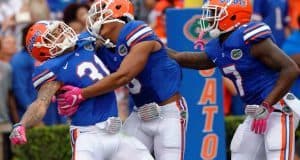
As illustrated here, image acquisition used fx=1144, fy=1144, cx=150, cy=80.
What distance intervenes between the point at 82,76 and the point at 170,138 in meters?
0.82

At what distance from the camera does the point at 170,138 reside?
810 centimetres

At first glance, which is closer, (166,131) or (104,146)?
(104,146)

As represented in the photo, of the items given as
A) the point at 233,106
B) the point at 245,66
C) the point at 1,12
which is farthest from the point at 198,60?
the point at 1,12

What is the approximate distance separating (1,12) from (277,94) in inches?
239

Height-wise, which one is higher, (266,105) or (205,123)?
(266,105)

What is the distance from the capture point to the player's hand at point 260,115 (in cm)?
793

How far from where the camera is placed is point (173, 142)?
8.10m

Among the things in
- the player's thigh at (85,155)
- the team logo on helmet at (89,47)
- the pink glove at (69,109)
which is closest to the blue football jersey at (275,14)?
the team logo on helmet at (89,47)

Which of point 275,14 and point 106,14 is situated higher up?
point 106,14

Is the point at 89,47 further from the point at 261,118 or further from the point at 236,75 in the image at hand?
the point at 261,118

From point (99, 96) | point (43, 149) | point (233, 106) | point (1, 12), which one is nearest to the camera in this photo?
point (99, 96)

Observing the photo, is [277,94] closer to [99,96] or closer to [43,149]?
[99,96]

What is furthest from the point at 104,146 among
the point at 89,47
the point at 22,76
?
the point at 22,76

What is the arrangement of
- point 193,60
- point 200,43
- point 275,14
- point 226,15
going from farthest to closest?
point 275,14 → point 200,43 → point 193,60 → point 226,15
